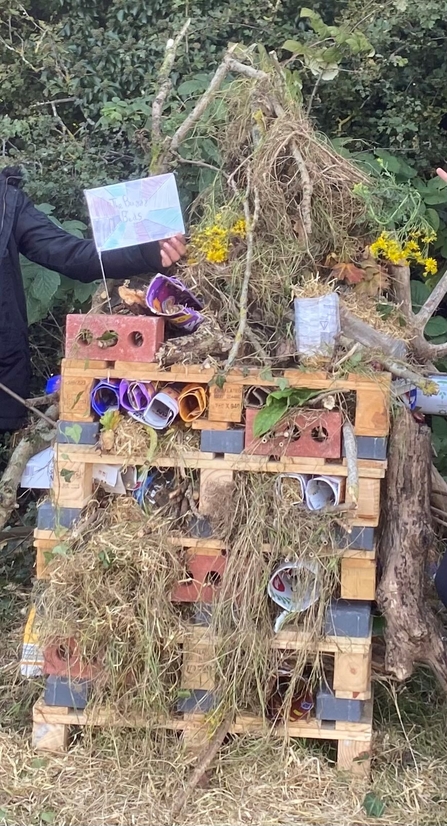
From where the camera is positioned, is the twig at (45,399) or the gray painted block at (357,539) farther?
the twig at (45,399)

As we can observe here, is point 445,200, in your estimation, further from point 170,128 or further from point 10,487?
point 10,487

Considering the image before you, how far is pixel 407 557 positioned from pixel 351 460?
44cm

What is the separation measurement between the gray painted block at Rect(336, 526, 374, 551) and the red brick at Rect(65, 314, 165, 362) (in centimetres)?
77

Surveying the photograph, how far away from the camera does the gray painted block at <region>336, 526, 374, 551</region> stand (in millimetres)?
2340

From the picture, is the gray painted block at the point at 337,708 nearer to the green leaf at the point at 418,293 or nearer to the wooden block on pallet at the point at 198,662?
the wooden block on pallet at the point at 198,662

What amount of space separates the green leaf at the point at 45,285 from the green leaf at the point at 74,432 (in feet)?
3.02

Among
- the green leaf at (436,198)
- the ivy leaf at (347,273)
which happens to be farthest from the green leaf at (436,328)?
the ivy leaf at (347,273)

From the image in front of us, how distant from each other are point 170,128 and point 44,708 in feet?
7.56

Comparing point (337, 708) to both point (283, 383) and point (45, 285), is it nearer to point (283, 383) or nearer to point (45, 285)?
point (283, 383)

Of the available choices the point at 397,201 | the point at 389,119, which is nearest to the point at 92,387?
the point at 397,201

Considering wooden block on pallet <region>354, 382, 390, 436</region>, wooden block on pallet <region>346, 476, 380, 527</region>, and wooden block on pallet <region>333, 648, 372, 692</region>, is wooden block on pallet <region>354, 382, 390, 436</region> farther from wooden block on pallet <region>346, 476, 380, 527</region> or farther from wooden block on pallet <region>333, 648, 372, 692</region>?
A: wooden block on pallet <region>333, 648, 372, 692</region>

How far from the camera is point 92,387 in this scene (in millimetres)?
2395

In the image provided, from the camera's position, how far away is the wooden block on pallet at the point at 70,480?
241cm

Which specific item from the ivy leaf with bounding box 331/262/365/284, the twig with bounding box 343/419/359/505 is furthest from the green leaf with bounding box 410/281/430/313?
the twig with bounding box 343/419/359/505
